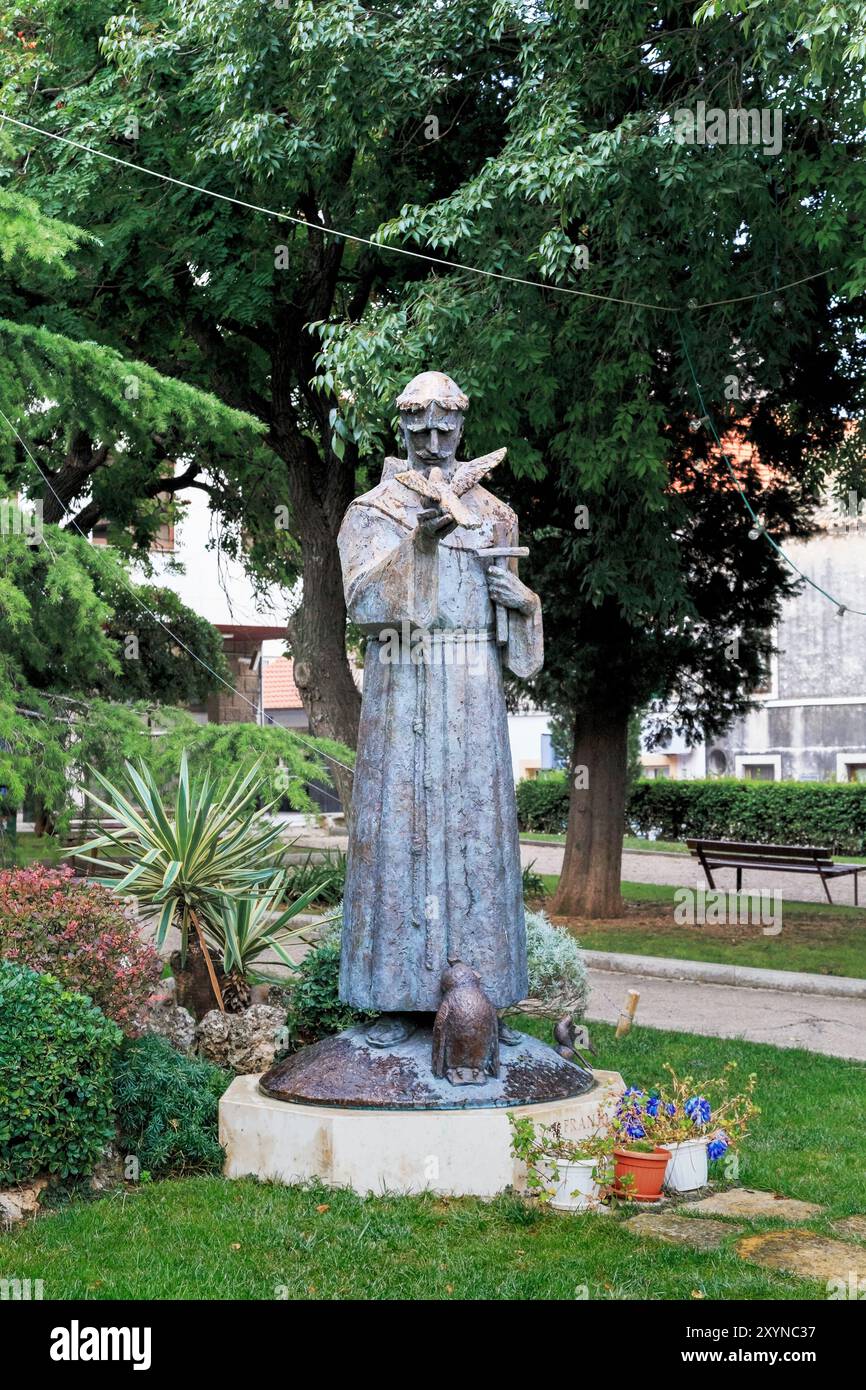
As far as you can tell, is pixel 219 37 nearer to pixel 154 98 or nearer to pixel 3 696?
pixel 154 98

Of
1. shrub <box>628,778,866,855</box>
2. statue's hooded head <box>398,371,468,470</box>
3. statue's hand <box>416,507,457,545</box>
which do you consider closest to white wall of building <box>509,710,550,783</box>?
shrub <box>628,778,866,855</box>

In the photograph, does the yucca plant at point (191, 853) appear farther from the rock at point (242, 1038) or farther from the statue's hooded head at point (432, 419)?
the statue's hooded head at point (432, 419)

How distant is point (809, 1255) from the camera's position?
17.4ft

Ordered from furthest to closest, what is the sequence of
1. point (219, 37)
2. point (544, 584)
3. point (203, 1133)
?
point (544, 584) → point (219, 37) → point (203, 1133)

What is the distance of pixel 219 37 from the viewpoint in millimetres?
12477

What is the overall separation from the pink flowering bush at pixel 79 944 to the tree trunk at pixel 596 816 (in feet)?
33.5

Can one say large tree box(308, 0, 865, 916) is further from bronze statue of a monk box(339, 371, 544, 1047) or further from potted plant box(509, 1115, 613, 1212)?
potted plant box(509, 1115, 613, 1212)

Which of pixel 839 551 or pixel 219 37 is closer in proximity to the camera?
pixel 219 37

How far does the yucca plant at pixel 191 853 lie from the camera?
8672 millimetres

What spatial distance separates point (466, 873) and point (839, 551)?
28527 millimetres

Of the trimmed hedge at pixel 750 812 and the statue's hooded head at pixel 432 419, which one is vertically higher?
the statue's hooded head at pixel 432 419

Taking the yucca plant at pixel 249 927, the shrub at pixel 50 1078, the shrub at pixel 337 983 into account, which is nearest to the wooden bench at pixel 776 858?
the shrub at pixel 337 983

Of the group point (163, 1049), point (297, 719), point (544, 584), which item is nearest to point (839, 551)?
point (297, 719)

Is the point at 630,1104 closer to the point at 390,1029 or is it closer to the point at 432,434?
the point at 390,1029
